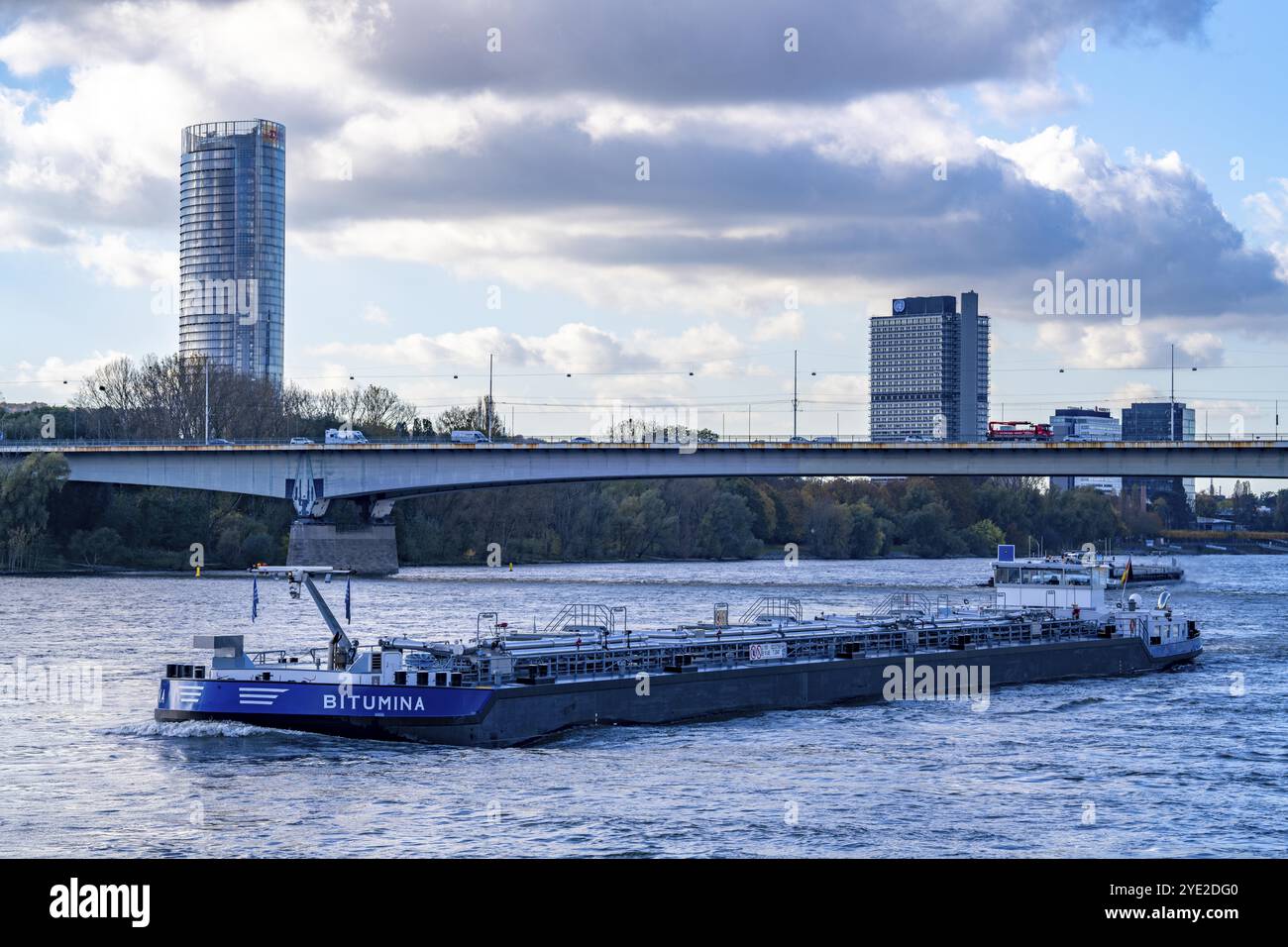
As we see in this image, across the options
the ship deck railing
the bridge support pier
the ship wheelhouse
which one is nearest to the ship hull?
the ship deck railing

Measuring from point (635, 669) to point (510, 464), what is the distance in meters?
73.1

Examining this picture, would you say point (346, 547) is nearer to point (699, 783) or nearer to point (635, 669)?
point (635, 669)

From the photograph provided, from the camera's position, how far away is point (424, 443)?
11744cm

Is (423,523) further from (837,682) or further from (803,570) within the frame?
(837,682)

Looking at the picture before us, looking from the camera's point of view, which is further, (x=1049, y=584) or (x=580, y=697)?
(x=1049, y=584)

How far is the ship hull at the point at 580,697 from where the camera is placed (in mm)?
35469

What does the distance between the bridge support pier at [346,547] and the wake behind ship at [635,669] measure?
69.8 m

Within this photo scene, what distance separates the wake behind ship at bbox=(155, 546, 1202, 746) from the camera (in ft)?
117

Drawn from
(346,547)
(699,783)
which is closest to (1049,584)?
(699,783)

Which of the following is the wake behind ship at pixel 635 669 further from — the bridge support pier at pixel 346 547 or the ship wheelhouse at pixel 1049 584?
the bridge support pier at pixel 346 547

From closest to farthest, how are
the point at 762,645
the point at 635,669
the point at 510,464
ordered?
the point at 635,669 < the point at 762,645 < the point at 510,464

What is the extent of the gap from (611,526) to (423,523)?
2808 cm

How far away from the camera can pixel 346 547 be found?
123562 millimetres
